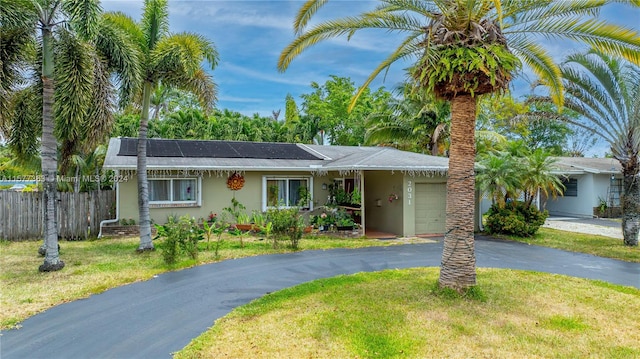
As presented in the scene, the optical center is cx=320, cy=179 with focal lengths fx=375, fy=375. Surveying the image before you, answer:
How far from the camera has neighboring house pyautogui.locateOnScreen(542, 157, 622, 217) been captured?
70.4ft

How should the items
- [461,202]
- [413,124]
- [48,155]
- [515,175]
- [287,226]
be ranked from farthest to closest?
[413,124] → [515,175] → [287,226] → [48,155] → [461,202]

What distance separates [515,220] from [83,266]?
13.8 meters

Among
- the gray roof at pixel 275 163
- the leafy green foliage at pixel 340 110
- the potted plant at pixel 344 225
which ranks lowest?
the potted plant at pixel 344 225

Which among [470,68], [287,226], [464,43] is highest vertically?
[464,43]

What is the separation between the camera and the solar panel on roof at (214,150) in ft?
49.7

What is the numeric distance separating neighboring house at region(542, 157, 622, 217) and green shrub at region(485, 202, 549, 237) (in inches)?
327

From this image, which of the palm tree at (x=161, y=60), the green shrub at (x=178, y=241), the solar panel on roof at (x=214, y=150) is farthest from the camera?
the solar panel on roof at (x=214, y=150)

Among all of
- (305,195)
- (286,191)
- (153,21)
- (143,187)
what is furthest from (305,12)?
(286,191)

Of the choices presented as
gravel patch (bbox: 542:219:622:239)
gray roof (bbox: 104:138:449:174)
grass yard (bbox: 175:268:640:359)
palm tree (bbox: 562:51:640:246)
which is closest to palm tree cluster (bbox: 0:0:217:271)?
gray roof (bbox: 104:138:449:174)

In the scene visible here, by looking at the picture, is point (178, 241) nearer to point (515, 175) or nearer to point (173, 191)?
point (173, 191)

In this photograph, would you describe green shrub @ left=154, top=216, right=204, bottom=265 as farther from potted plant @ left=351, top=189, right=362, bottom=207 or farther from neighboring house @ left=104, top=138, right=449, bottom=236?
potted plant @ left=351, top=189, right=362, bottom=207

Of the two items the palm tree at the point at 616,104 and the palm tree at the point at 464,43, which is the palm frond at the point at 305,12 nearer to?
the palm tree at the point at 464,43

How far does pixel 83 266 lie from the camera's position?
8.84 m

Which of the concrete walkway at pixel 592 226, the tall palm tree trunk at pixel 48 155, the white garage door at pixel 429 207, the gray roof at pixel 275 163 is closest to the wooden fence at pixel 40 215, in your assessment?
the gray roof at pixel 275 163
